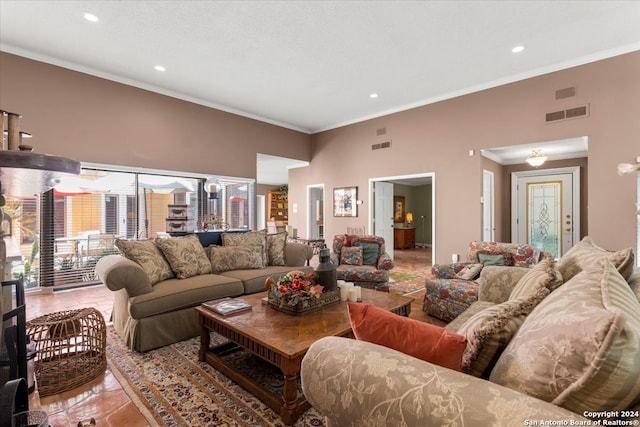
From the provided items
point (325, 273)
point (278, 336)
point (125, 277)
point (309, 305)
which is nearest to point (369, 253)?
point (325, 273)

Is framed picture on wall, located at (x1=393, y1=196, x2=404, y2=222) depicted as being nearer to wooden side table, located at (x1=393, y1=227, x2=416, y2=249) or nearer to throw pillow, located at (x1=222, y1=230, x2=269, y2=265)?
wooden side table, located at (x1=393, y1=227, x2=416, y2=249)

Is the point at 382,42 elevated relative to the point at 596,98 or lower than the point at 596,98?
elevated

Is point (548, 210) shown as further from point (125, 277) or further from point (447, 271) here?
point (125, 277)

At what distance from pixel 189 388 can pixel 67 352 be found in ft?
3.20

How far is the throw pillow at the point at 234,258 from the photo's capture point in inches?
145

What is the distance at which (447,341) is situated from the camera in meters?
0.97

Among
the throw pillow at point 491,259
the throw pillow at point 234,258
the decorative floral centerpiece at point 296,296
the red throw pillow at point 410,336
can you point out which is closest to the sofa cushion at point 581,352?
the red throw pillow at point 410,336

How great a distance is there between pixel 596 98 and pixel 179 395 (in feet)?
19.9

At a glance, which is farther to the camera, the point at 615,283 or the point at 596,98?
the point at 596,98

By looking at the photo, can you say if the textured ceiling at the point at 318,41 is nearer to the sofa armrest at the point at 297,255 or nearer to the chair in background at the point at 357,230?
the sofa armrest at the point at 297,255

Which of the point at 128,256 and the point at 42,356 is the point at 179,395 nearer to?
the point at 42,356

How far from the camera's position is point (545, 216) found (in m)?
6.65

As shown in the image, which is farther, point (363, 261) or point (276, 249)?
point (363, 261)

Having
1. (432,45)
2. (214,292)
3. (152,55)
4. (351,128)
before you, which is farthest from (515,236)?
(152,55)
